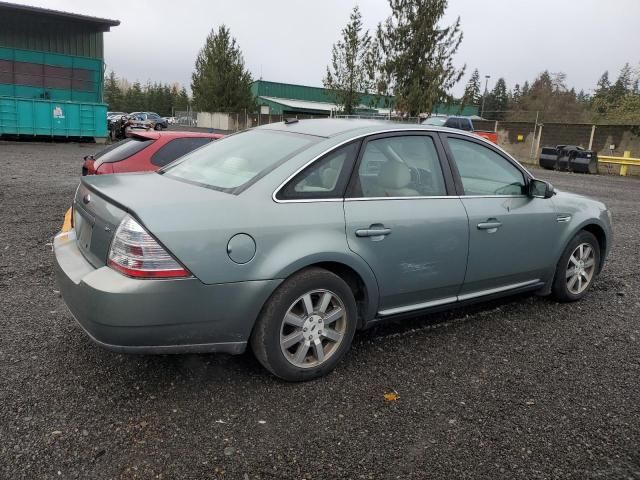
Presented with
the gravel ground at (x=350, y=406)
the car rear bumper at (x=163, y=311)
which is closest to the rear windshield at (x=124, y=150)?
the gravel ground at (x=350, y=406)

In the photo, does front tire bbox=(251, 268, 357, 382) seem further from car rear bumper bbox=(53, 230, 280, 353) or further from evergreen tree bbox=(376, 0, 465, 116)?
evergreen tree bbox=(376, 0, 465, 116)

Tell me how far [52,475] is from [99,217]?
1346 mm

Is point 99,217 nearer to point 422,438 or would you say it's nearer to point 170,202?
point 170,202

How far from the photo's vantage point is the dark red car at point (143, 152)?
21.5 feet

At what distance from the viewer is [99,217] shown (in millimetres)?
3002

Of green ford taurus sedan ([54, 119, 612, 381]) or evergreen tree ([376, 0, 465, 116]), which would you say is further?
evergreen tree ([376, 0, 465, 116])

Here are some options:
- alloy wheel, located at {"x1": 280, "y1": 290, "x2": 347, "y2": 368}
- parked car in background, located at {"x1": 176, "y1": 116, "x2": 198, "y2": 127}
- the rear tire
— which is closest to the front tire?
alloy wheel, located at {"x1": 280, "y1": 290, "x2": 347, "y2": 368}

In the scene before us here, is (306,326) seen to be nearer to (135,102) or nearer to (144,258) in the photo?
(144,258)

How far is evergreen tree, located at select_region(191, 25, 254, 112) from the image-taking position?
143 feet

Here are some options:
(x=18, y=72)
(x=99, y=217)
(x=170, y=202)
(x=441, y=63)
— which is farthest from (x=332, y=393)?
(x=18, y=72)

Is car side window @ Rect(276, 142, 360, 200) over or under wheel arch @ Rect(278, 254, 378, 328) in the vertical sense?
over

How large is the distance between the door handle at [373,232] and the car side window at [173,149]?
393 cm

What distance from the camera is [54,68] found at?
25797 millimetres

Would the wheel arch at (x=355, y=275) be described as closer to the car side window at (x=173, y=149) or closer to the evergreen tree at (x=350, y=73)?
the car side window at (x=173, y=149)
